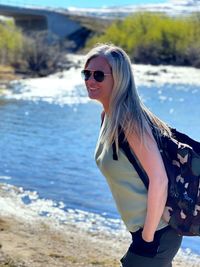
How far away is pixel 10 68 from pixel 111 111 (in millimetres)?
55057

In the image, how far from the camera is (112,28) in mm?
85562

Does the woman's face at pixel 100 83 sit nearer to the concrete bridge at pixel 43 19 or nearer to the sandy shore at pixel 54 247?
the sandy shore at pixel 54 247

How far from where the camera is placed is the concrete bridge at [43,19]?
91812mm

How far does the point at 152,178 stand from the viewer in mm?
3188

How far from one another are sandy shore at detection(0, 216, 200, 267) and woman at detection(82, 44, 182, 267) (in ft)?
13.1

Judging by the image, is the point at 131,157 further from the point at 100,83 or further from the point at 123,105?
the point at 100,83

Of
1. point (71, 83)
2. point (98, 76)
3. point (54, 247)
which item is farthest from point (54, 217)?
point (71, 83)

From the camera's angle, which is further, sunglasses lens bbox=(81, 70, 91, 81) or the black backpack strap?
sunglasses lens bbox=(81, 70, 91, 81)

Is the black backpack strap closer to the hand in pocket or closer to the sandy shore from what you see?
the hand in pocket

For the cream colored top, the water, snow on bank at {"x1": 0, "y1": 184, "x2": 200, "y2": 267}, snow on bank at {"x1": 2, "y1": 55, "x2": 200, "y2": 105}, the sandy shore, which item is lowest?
snow on bank at {"x1": 2, "y1": 55, "x2": 200, "y2": 105}

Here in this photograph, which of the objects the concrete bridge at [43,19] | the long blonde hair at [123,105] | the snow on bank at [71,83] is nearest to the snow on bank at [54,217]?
the long blonde hair at [123,105]

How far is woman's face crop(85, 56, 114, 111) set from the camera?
3.31 m

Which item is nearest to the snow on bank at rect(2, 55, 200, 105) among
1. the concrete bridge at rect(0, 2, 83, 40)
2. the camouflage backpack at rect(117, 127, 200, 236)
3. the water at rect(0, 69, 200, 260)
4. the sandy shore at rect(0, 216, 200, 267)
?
the water at rect(0, 69, 200, 260)

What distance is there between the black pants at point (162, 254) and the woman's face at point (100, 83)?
669mm
